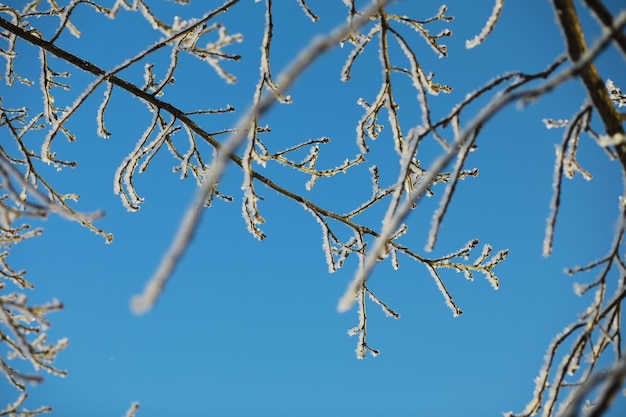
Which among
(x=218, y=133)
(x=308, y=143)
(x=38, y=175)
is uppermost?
(x=38, y=175)

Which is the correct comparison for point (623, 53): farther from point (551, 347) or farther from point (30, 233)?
point (30, 233)

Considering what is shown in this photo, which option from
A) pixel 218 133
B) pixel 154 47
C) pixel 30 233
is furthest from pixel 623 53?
pixel 30 233

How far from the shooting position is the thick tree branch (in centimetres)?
131

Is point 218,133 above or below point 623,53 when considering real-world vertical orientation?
above

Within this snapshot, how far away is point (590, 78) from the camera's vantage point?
1.32 m

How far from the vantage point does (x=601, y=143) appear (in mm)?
1266

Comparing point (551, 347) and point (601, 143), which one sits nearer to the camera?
point (601, 143)

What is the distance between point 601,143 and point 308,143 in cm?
180

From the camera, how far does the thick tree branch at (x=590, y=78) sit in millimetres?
1313

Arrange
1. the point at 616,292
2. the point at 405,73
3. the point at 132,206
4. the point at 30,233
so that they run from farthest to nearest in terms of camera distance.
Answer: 1. the point at 30,233
2. the point at 132,206
3. the point at 405,73
4. the point at 616,292

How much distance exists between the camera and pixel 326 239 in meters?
2.96

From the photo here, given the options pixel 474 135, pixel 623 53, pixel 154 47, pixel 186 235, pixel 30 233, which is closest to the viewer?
pixel 186 235

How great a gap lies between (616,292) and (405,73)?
138cm

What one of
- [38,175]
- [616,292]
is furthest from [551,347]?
[38,175]
